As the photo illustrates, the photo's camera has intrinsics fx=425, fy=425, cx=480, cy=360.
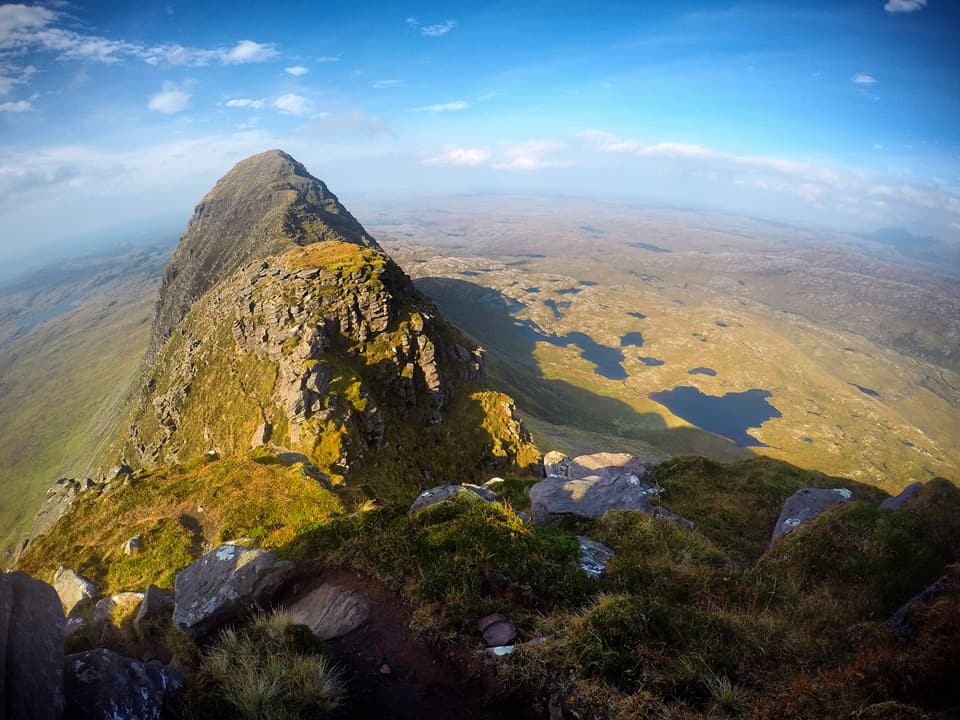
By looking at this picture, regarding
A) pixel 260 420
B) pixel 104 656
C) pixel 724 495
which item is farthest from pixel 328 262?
pixel 104 656

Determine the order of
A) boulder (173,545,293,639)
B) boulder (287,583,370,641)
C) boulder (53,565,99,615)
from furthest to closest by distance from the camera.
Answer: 1. boulder (53,565,99,615)
2. boulder (173,545,293,639)
3. boulder (287,583,370,641)

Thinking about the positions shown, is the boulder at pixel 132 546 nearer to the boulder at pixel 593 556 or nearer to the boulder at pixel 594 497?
the boulder at pixel 594 497

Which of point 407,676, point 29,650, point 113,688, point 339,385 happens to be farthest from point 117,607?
point 339,385

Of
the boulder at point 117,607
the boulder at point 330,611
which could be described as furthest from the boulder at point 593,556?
the boulder at point 117,607

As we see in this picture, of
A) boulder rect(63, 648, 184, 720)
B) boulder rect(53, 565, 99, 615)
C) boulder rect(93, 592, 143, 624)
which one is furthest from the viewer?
boulder rect(53, 565, 99, 615)

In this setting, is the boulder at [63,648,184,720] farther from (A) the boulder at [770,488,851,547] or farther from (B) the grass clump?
(A) the boulder at [770,488,851,547]

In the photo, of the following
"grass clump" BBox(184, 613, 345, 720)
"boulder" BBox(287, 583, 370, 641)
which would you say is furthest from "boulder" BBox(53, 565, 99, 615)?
"grass clump" BBox(184, 613, 345, 720)
